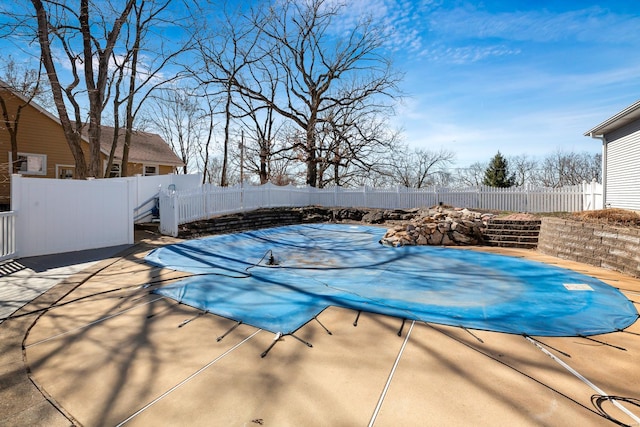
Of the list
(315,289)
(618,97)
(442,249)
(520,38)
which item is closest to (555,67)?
(520,38)

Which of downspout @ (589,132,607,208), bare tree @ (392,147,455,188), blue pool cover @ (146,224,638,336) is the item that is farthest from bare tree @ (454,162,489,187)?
blue pool cover @ (146,224,638,336)

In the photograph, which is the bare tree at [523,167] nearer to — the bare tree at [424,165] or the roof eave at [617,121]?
the bare tree at [424,165]

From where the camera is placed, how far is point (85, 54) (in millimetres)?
9812

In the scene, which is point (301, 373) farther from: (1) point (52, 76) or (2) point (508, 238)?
(1) point (52, 76)

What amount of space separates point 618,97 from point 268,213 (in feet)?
51.7

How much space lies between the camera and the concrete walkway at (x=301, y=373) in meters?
1.77

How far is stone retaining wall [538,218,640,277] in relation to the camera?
4.98 m

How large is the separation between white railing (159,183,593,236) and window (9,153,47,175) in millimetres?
8954

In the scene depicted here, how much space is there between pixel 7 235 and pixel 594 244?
34.7 ft

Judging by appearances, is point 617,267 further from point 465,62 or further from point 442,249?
point 465,62

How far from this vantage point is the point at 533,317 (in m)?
3.23

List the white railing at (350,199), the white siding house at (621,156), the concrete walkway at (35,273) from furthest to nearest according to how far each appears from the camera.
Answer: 1. the white railing at (350,199)
2. the white siding house at (621,156)
3. the concrete walkway at (35,273)

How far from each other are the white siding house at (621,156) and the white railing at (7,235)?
1370 cm

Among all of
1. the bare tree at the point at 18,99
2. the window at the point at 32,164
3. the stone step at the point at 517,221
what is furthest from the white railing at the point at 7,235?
the stone step at the point at 517,221
